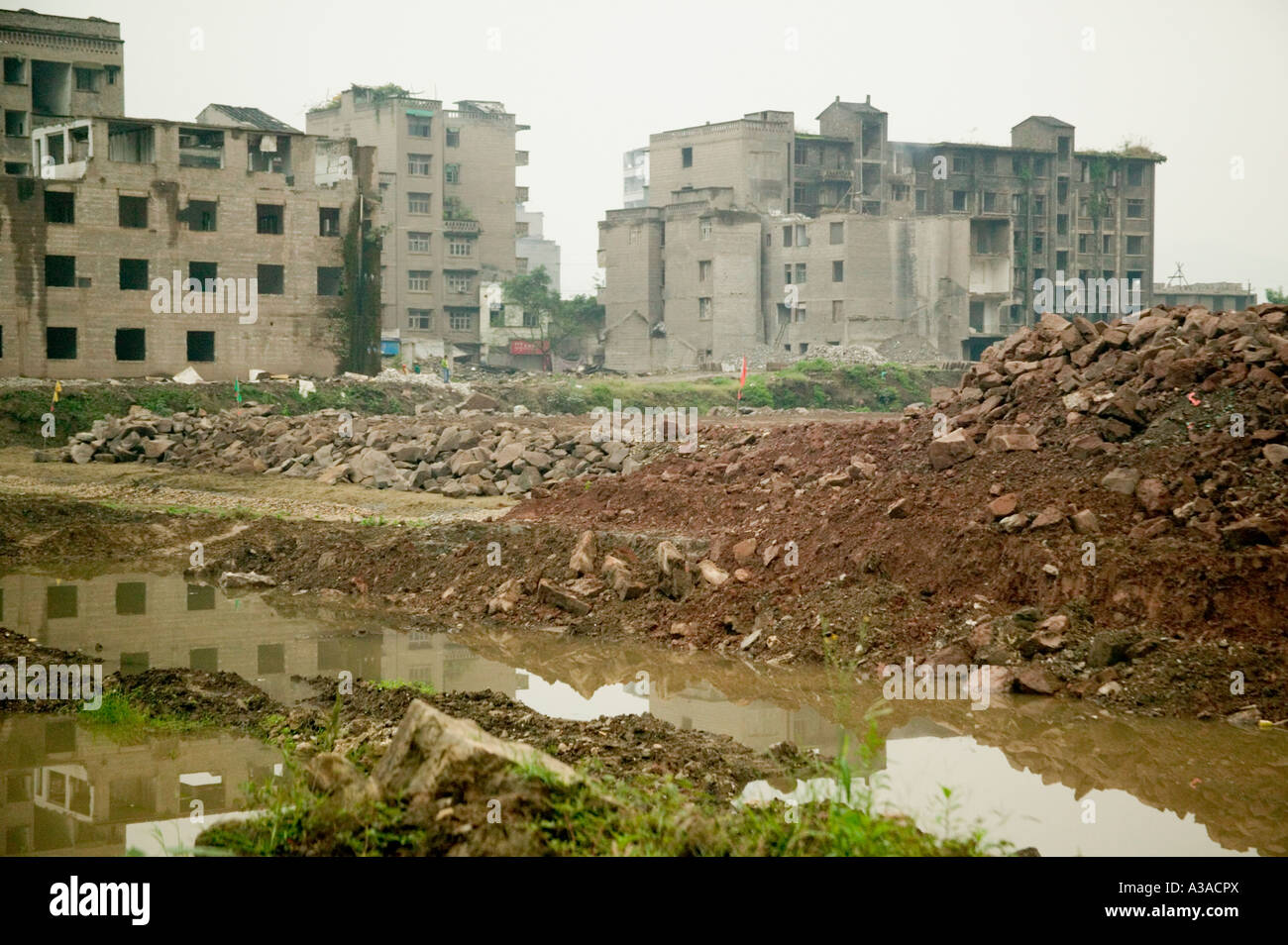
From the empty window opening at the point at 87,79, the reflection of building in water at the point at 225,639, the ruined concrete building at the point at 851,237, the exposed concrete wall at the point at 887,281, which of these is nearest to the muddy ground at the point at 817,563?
the reflection of building in water at the point at 225,639

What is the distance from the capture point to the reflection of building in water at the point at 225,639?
11.7m

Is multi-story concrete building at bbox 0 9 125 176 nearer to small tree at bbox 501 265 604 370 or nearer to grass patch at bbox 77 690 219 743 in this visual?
small tree at bbox 501 265 604 370

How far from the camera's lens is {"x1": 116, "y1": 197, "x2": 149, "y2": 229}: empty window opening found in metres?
39.7

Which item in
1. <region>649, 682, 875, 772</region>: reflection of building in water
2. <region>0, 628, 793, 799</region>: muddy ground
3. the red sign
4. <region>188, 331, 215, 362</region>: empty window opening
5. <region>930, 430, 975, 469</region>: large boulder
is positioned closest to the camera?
<region>0, 628, 793, 799</region>: muddy ground

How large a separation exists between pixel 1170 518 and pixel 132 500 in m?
17.7

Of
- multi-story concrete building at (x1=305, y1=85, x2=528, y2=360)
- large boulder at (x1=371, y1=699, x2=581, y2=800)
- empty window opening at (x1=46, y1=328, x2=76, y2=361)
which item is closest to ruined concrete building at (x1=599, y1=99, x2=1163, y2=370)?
multi-story concrete building at (x1=305, y1=85, x2=528, y2=360)

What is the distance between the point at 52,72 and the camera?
161 feet

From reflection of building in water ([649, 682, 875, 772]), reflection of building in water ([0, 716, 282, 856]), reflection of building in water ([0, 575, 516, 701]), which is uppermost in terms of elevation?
reflection of building in water ([0, 716, 282, 856])

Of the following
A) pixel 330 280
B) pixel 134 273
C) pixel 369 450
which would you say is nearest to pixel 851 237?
pixel 330 280

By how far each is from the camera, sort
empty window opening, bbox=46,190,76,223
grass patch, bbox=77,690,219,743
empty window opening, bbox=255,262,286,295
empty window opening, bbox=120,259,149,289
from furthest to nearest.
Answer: empty window opening, bbox=255,262,286,295
empty window opening, bbox=120,259,149,289
empty window opening, bbox=46,190,76,223
grass patch, bbox=77,690,219,743

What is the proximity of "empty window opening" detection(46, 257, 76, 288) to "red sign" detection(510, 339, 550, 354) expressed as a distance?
28.0 m

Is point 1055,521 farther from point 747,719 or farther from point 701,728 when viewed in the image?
point 701,728

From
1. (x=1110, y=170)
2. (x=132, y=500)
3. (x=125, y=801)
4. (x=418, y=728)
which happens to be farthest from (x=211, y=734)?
(x=1110, y=170)

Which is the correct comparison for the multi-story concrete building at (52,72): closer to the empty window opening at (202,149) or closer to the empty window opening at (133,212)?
the empty window opening at (202,149)
